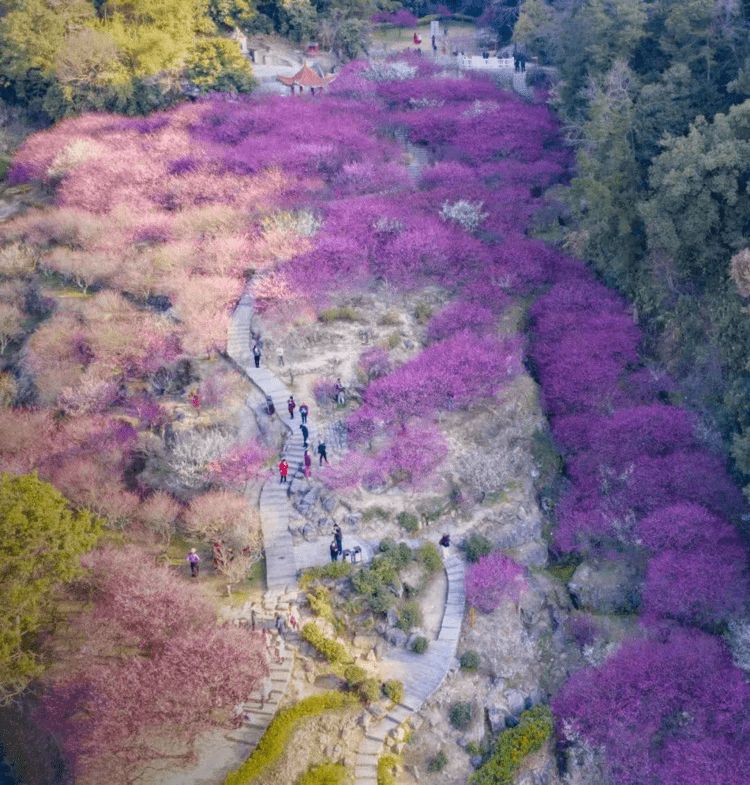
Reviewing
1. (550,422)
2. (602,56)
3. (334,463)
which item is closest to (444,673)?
(334,463)

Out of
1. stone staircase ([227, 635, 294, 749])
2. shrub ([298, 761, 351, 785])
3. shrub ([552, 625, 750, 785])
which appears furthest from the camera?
stone staircase ([227, 635, 294, 749])

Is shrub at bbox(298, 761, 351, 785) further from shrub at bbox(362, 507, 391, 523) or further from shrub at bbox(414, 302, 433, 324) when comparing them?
shrub at bbox(414, 302, 433, 324)

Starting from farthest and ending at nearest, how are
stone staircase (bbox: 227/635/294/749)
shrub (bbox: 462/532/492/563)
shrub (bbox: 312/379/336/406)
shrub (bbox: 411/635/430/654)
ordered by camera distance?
shrub (bbox: 312/379/336/406) < shrub (bbox: 462/532/492/563) < shrub (bbox: 411/635/430/654) < stone staircase (bbox: 227/635/294/749)

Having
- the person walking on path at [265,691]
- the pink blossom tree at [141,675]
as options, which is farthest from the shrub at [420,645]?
the pink blossom tree at [141,675]

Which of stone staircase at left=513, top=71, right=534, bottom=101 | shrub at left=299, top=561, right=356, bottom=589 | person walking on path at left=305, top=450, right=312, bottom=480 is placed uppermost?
stone staircase at left=513, top=71, right=534, bottom=101

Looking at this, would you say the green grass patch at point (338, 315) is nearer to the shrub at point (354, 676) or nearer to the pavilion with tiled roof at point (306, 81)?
the shrub at point (354, 676)

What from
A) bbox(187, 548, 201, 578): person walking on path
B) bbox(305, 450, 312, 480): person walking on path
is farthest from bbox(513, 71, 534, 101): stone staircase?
bbox(187, 548, 201, 578): person walking on path

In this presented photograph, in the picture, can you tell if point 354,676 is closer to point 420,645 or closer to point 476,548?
point 420,645
